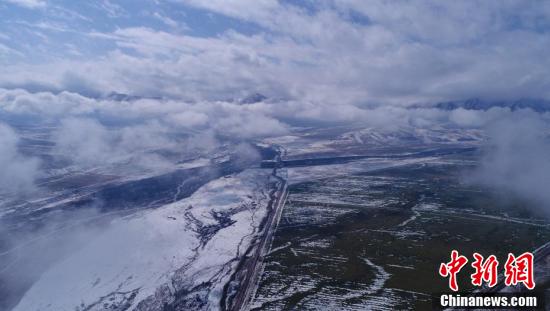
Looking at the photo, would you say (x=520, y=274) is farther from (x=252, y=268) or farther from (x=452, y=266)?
(x=252, y=268)

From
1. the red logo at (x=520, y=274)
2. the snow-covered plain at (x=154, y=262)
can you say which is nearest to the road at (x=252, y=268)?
the snow-covered plain at (x=154, y=262)

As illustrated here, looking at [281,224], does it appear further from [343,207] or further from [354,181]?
[354,181]

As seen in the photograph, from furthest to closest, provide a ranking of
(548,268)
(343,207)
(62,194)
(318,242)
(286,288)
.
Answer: (62,194), (343,207), (318,242), (548,268), (286,288)

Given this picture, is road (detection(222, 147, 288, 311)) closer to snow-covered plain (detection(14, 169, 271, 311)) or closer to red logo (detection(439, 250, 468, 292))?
snow-covered plain (detection(14, 169, 271, 311))

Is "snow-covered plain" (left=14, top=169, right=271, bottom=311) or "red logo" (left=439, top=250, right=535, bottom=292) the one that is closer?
"red logo" (left=439, top=250, right=535, bottom=292)

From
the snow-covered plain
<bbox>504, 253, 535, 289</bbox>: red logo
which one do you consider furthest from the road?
<bbox>504, 253, 535, 289</bbox>: red logo

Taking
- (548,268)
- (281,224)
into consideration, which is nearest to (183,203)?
(281,224)

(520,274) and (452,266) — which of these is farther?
(452,266)

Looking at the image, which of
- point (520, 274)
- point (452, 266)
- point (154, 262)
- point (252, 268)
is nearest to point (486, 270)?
point (452, 266)
